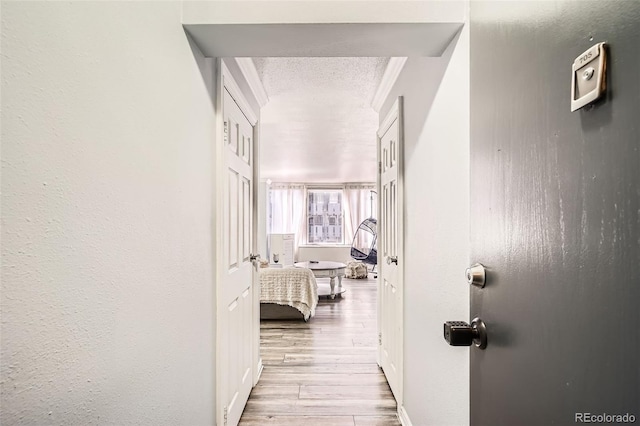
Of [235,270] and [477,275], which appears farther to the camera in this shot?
[235,270]

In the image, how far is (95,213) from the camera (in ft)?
2.44

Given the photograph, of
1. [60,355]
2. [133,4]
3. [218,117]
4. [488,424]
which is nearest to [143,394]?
[60,355]

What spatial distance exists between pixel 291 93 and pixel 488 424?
2637mm

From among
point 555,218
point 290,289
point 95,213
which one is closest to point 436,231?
point 555,218

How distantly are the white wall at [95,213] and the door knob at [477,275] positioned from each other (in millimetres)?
879

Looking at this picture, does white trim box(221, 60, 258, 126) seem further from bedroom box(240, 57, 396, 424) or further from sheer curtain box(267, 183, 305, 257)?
sheer curtain box(267, 183, 305, 257)

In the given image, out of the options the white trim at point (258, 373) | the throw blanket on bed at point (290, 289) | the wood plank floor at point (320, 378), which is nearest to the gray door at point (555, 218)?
the wood plank floor at point (320, 378)

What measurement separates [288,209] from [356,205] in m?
1.89

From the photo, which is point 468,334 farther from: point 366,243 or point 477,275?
point 366,243

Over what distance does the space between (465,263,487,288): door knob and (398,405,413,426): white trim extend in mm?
1496

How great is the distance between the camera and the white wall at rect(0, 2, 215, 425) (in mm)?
565

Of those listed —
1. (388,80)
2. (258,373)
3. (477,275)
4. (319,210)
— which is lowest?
(258,373)

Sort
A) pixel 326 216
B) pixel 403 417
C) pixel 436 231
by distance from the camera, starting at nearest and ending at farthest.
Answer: pixel 436 231, pixel 403 417, pixel 326 216

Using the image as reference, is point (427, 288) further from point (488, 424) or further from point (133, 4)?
point (133, 4)
